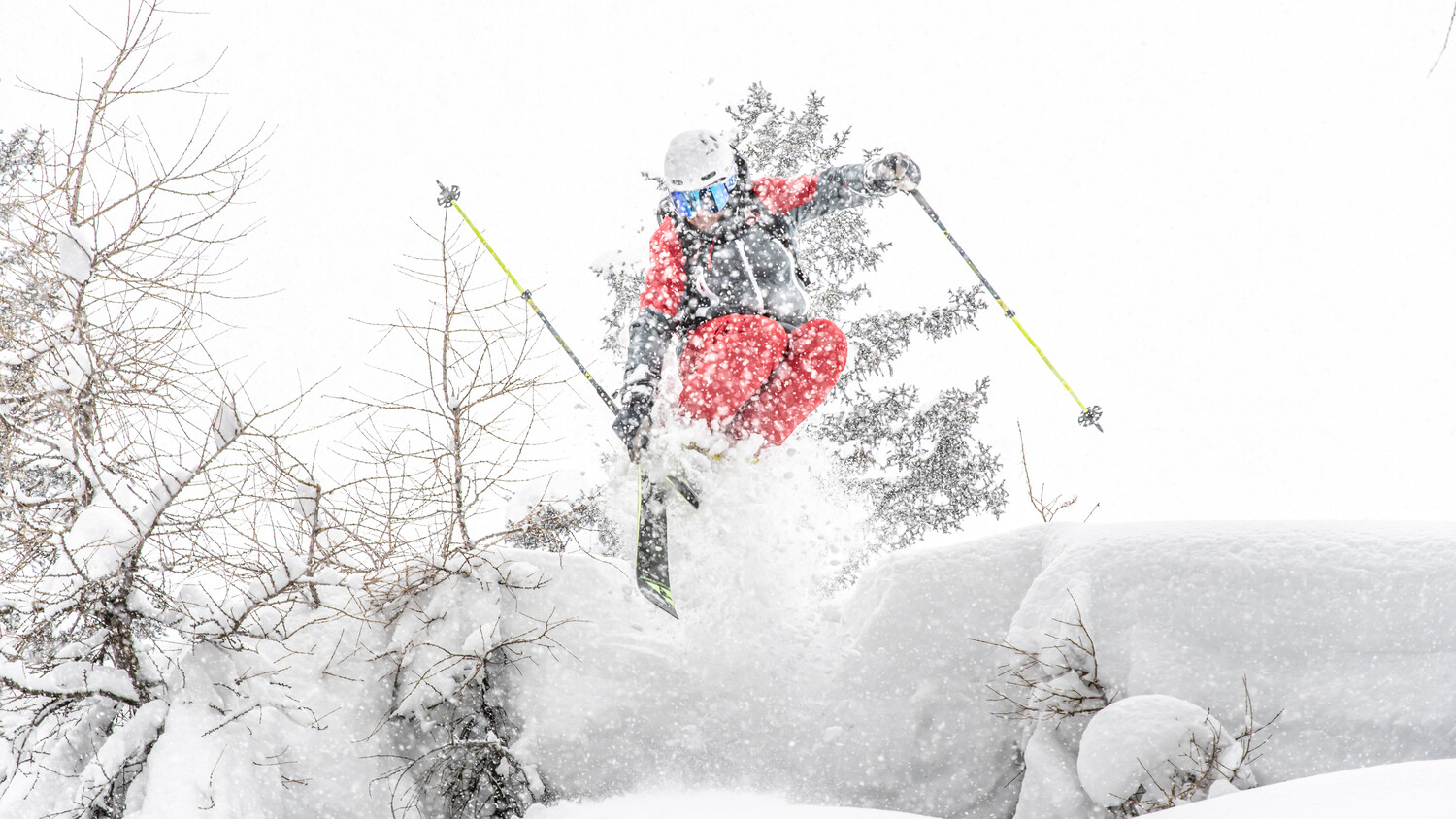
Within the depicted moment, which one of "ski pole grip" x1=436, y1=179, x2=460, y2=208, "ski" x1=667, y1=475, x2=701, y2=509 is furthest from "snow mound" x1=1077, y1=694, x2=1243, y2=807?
"ski pole grip" x1=436, y1=179, x2=460, y2=208

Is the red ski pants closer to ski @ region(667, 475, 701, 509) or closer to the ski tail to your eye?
ski @ region(667, 475, 701, 509)

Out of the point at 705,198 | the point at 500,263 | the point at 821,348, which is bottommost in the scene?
the point at 821,348

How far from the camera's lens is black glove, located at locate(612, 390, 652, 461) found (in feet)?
12.4

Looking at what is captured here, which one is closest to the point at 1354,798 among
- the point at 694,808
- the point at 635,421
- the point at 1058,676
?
the point at 1058,676

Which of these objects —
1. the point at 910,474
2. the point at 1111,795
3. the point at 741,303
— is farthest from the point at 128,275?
the point at 910,474

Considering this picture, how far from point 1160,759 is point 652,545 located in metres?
2.14

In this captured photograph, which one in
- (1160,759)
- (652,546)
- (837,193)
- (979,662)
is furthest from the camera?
(837,193)

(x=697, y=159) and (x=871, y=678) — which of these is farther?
(x=697, y=159)

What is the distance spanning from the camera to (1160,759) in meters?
2.56

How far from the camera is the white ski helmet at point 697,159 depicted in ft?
12.5

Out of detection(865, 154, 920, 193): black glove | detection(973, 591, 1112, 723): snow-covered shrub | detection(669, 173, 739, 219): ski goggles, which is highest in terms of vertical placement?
detection(669, 173, 739, 219): ski goggles

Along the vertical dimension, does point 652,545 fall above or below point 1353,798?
above

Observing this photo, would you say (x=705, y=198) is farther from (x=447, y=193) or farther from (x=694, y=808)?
(x=694, y=808)

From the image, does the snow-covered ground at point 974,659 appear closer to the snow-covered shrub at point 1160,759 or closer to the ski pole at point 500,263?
the snow-covered shrub at point 1160,759
